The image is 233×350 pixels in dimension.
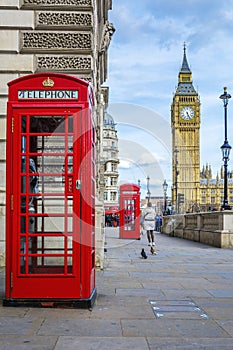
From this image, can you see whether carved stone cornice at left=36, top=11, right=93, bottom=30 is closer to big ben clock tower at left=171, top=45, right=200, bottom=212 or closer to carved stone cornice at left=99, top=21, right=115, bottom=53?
carved stone cornice at left=99, top=21, right=115, bottom=53

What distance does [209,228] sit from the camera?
20.1 metres

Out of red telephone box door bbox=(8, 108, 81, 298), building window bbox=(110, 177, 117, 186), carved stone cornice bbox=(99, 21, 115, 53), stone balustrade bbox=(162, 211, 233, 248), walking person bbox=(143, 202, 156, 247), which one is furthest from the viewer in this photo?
building window bbox=(110, 177, 117, 186)

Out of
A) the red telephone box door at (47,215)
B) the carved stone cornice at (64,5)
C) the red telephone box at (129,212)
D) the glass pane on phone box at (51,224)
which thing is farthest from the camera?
the red telephone box at (129,212)

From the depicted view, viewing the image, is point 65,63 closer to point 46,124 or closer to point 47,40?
point 47,40

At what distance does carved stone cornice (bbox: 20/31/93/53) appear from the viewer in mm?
10320

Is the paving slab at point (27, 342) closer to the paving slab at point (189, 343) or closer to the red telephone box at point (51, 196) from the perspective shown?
the paving slab at point (189, 343)

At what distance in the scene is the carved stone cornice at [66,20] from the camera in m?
10.4

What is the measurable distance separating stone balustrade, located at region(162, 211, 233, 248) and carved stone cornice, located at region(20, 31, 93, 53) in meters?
9.02

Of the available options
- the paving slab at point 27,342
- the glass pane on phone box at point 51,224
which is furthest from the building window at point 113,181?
the paving slab at point 27,342

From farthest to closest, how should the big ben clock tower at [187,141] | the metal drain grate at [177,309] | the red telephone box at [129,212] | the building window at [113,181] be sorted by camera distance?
the big ben clock tower at [187,141] < the building window at [113,181] < the red telephone box at [129,212] < the metal drain grate at [177,309]

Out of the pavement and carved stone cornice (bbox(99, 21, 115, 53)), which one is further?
carved stone cornice (bbox(99, 21, 115, 53))

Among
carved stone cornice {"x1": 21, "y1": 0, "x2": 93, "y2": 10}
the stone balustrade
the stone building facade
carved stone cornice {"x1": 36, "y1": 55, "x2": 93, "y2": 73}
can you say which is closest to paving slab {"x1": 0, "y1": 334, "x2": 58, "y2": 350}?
the stone building facade

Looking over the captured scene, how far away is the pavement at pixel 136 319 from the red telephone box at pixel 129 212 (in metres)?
15.4

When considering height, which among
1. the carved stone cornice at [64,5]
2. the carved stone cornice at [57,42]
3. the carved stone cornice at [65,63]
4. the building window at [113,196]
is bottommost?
the building window at [113,196]
